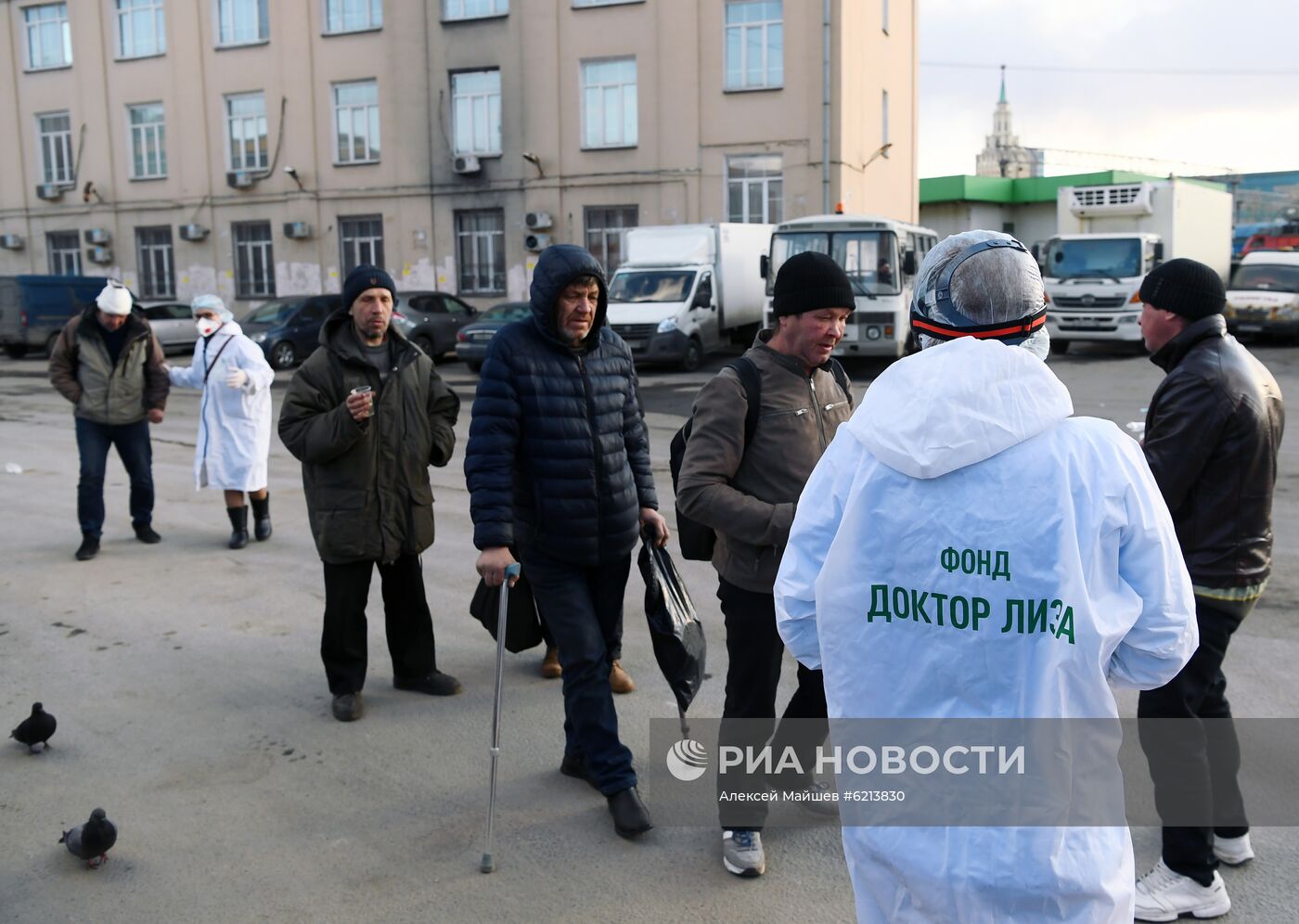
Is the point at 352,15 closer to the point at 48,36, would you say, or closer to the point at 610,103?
the point at 610,103

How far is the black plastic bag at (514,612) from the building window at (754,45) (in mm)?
23786

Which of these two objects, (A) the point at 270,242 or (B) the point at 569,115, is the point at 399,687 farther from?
(A) the point at 270,242

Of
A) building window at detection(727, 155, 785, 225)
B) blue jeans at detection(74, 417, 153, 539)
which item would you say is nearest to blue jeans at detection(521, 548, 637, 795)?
blue jeans at detection(74, 417, 153, 539)

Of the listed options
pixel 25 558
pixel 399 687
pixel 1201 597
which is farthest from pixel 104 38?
pixel 1201 597

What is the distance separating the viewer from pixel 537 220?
1107 inches

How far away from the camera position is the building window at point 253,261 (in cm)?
3153

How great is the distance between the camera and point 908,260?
19172 millimetres

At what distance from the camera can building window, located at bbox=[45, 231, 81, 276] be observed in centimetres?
3378

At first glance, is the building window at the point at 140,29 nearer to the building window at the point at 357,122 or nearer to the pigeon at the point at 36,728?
the building window at the point at 357,122

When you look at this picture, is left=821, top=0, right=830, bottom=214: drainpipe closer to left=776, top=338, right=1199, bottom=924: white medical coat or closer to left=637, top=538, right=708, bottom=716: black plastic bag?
left=637, top=538, right=708, bottom=716: black plastic bag

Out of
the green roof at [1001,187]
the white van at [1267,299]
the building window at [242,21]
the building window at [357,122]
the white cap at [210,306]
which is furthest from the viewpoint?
the green roof at [1001,187]

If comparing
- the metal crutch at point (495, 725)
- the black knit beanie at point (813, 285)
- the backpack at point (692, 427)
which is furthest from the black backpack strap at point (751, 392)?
the metal crutch at point (495, 725)

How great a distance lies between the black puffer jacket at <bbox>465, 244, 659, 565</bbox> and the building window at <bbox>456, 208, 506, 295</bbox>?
1002 inches

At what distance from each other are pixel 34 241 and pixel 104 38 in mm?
6231
